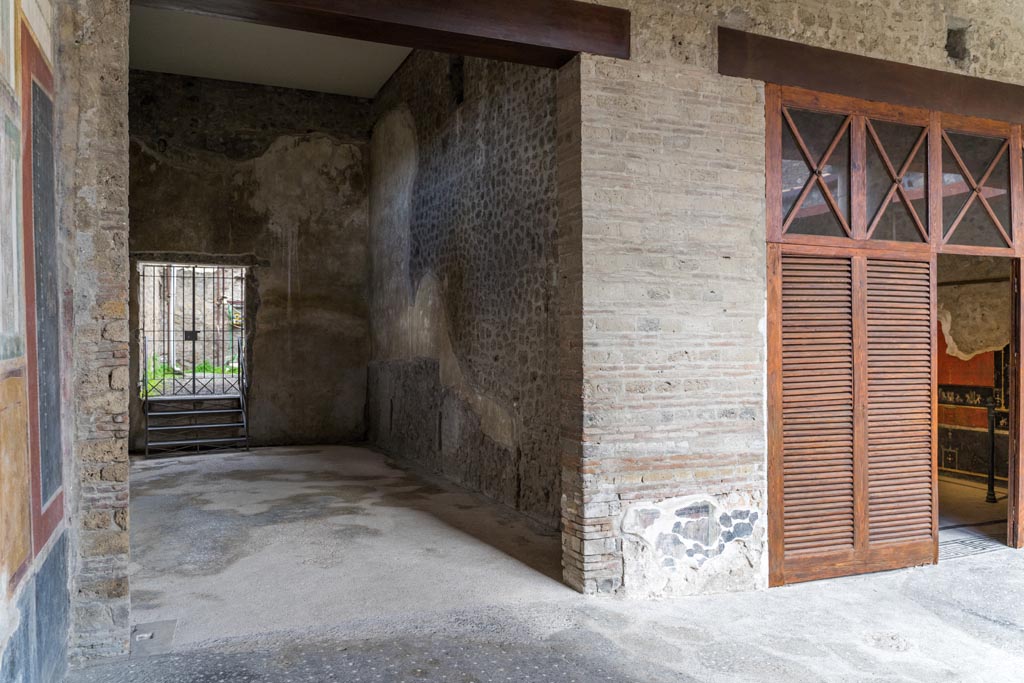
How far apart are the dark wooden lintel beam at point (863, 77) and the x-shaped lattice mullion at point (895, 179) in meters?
0.23

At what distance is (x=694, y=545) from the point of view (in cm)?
441

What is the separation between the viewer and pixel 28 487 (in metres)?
2.60

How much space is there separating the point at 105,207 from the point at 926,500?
5147mm

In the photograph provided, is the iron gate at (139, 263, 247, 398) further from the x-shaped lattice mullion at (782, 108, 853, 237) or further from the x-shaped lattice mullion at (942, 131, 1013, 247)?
the x-shaped lattice mullion at (942, 131, 1013, 247)

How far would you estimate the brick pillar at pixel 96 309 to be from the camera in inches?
133

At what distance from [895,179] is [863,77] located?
0.69 m

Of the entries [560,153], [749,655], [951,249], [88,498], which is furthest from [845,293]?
[88,498]

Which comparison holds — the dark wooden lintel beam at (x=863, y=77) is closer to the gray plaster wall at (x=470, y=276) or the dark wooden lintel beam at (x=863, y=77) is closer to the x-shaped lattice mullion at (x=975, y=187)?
the x-shaped lattice mullion at (x=975, y=187)

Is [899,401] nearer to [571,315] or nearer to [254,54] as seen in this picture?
[571,315]

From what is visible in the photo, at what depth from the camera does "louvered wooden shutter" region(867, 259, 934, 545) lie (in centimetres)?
491

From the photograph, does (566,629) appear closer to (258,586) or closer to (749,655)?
(749,655)

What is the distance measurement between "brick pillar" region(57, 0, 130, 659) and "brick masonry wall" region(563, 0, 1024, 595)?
2.32 meters

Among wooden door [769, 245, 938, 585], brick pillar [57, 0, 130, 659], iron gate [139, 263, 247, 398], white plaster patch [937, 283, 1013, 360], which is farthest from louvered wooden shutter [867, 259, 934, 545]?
iron gate [139, 263, 247, 398]

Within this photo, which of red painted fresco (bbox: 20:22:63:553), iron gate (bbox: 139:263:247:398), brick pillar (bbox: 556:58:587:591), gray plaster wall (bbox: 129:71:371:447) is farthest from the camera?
iron gate (bbox: 139:263:247:398)
